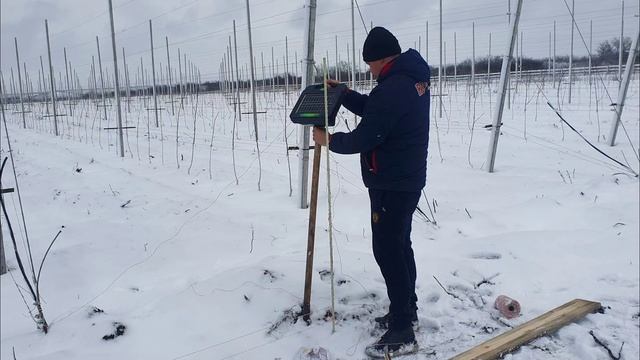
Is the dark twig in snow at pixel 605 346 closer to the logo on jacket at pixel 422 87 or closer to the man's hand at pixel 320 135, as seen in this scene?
the logo on jacket at pixel 422 87

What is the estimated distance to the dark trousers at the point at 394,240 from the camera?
2.20 m

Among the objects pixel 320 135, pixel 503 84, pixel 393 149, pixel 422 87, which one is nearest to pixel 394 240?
pixel 393 149

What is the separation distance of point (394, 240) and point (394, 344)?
511 mm

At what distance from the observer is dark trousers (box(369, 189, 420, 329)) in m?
2.20

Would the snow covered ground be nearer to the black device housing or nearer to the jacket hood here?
the black device housing

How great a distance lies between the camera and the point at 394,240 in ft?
7.29

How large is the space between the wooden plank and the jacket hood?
1292 millimetres

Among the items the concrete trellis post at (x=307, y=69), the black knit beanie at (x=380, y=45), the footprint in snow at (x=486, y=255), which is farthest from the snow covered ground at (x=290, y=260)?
the black knit beanie at (x=380, y=45)

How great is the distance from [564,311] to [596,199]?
2.54m

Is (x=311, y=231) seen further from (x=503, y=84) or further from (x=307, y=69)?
(x=503, y=84)

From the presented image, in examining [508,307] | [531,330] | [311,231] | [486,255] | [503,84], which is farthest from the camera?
[503,84]

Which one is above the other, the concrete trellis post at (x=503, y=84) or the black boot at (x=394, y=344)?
the concrete trellis post at (x=503, y=84)

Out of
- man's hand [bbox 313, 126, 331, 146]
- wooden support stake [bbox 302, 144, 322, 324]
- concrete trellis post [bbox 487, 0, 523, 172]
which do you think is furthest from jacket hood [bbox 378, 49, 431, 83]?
concrete trellis post [bbox 487, 0, 523, 172]

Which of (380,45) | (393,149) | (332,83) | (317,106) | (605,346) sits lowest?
(605,346)
